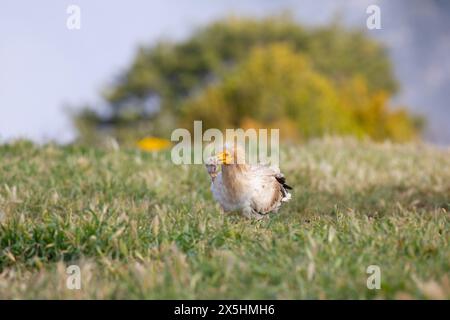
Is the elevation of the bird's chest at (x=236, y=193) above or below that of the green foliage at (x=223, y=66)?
below

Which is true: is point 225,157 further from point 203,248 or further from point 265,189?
point 203,248

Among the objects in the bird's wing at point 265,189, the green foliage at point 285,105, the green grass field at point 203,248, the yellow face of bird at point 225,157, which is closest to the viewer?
the green grass field at point 203,248

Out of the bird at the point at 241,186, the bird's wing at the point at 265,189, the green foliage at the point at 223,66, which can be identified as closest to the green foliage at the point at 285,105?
the green foliage at the point at 223,66

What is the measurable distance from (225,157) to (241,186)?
291mm

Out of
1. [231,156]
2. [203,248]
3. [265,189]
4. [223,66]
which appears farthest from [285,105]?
[203,248]

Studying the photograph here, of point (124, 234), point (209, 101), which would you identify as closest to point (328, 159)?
point (124, 234)

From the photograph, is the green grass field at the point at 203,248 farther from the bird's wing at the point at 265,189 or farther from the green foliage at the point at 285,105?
the green foliage at the point at 285,105

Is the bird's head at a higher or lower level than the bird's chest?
higher

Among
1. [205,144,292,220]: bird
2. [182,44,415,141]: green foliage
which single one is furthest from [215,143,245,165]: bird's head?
[182,44,415,141]: green foliage

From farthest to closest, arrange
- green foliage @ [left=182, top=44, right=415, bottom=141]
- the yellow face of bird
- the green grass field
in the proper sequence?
green foliage @ [left=182, top=44, right=415, bottom=141] < the yellow face of bird < the green grass field

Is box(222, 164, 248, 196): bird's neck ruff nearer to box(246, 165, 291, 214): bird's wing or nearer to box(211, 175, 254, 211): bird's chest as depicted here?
box(211, 175, 254, 211): bird's chest

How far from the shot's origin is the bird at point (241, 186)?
696cm

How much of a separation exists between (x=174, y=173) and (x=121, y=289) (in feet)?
17.8

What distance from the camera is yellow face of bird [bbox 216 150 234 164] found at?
6.95 metres
